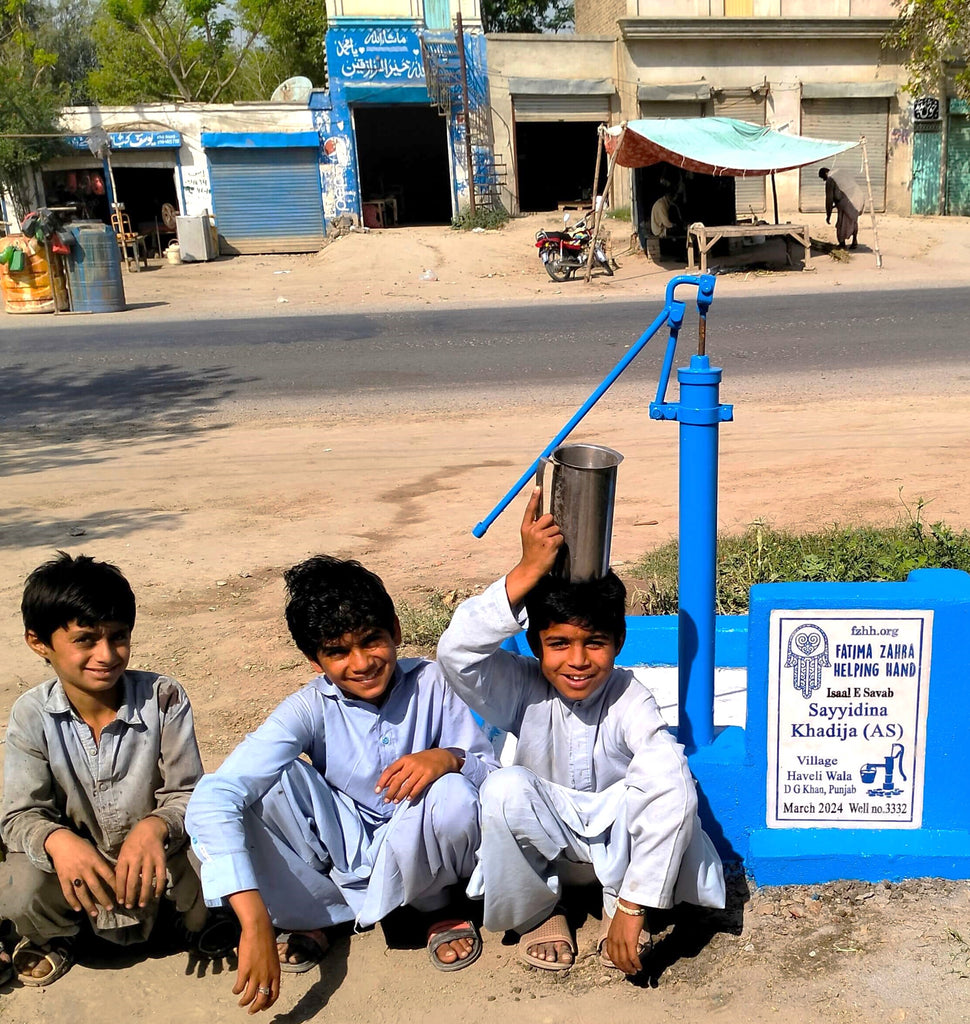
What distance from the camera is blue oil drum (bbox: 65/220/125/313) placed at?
15.9m

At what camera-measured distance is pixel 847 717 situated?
2.48 metres

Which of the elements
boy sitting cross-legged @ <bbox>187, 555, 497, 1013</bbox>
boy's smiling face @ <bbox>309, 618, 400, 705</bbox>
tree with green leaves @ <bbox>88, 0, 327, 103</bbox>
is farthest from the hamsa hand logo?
tree with green leaves @ <bbox>88, 0, 327, 103</bbox>

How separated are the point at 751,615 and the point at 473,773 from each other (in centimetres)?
73

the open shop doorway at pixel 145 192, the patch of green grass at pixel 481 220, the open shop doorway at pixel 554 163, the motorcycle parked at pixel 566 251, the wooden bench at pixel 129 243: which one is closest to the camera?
the motorcycle parked at pixel 566 251

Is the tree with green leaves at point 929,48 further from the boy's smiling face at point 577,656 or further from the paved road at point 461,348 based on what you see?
the boy's smiling face at point 577,656

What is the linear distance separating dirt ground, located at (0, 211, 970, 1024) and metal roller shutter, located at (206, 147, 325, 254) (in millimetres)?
17690

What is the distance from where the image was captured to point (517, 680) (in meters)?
2.41

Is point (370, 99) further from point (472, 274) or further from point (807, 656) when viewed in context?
point (807, 656)

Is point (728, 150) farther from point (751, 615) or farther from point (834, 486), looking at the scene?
point (751, 615)

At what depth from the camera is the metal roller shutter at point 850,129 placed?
2480 centimetres

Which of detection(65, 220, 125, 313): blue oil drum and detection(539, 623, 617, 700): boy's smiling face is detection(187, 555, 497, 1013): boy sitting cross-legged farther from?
detection(65, 220, 125, 313): blue oil drum

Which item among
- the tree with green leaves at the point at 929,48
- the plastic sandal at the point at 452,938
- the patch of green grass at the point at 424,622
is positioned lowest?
the plastic sandal at the point at 452,938

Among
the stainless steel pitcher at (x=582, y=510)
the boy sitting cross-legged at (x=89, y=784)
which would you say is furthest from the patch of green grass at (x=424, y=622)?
the stainless steel pitcher at (x=582, y=510)

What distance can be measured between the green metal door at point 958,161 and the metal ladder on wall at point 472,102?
34.8ft
